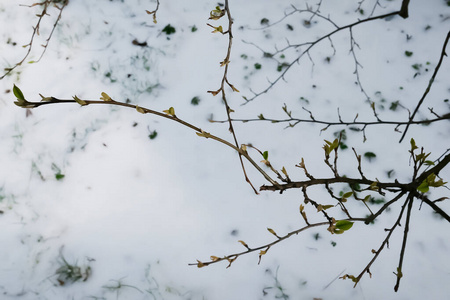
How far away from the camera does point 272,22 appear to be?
2658 millimetres

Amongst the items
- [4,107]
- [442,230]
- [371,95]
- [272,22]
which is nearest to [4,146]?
[4,107]

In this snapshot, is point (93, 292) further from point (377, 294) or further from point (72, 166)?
point (377, 294)

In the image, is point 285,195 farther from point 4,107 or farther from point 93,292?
point 4,107

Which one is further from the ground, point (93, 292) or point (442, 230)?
point (442, 230)

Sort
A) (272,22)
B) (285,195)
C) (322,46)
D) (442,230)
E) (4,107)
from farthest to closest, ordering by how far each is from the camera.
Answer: (272,22) < (322,46) < (4,107) < (285,195) < (442,230)

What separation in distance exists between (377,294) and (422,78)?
4.64ft

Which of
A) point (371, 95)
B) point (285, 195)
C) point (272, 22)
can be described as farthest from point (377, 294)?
point (272, 22)

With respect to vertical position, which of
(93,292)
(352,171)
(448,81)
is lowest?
(93,292)

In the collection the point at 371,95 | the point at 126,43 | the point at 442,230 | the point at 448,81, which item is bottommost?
the point at 442,230

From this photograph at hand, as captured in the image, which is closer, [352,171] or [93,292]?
[93,292]

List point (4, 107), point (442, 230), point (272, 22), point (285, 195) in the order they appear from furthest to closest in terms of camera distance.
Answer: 1. point (272, 22)
2. point (4, 107)
3. point (285, 195)
4. point (442, 230)

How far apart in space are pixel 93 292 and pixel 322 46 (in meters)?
2.05

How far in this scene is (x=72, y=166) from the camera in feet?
6.54

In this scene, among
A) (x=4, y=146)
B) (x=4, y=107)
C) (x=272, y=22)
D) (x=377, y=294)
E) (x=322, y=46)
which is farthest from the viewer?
(x=272, y=22)
